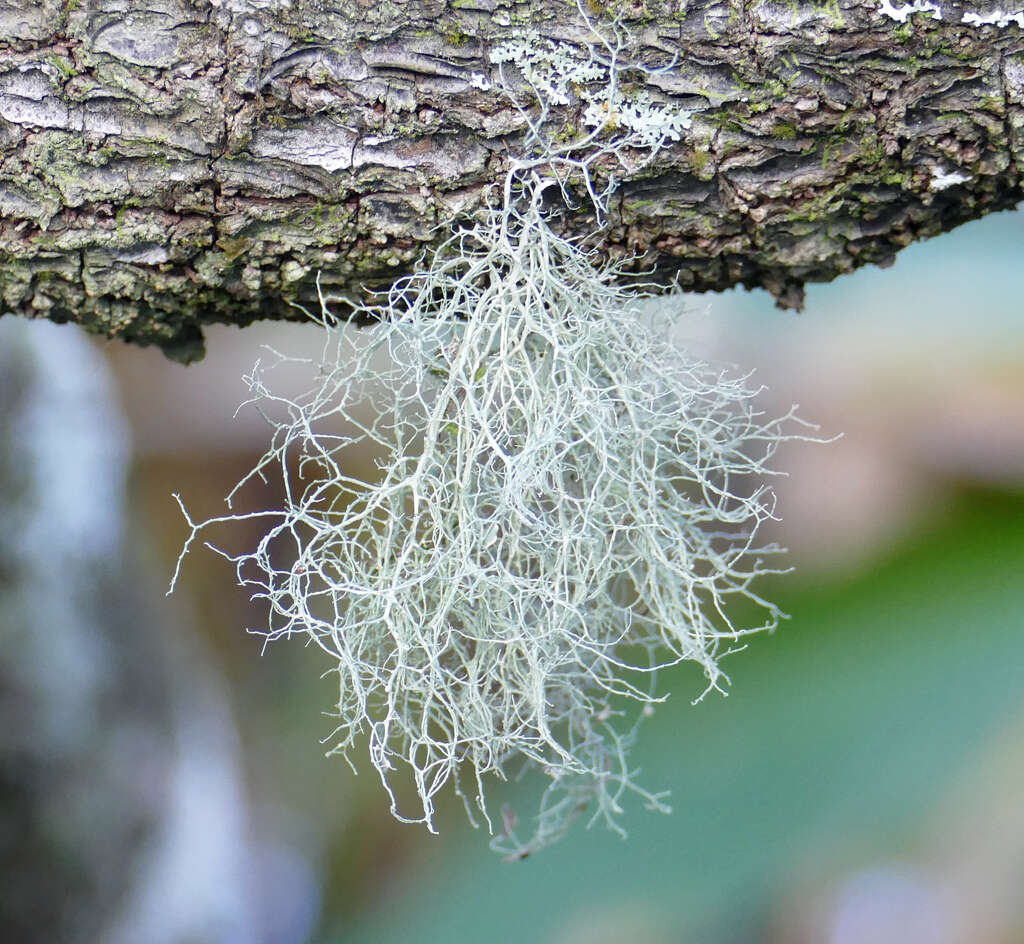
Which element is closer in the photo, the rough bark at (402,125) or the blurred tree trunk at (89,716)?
the rough bark at (402,125)

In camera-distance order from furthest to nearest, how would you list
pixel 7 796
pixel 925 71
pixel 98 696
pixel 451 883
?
pixel 451 883 → pixel 98 696 → pixel 7 796 → pixel 925 71

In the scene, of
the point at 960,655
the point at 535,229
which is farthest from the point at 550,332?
the point at 960,655

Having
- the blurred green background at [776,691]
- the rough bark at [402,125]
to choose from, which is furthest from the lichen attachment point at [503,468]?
the blurred green background at [776,691]

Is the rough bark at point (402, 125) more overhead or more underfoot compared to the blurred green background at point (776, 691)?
more overhead

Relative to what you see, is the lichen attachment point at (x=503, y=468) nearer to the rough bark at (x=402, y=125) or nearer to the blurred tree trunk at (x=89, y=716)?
the rough bark at (x=402, y=125)

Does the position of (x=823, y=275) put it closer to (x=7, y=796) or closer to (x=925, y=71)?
(x=925, y=71)

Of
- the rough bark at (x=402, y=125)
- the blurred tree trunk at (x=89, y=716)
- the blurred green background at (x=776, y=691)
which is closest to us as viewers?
the rough bark at (x=402, y=125)

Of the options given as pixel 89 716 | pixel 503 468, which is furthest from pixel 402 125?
pixel 89 716
